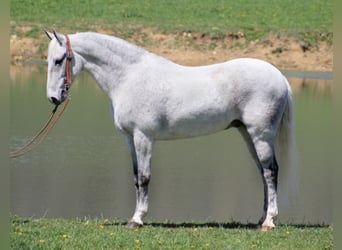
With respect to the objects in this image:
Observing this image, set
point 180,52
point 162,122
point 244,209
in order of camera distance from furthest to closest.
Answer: point 180,52
point 244,209
point 162,122

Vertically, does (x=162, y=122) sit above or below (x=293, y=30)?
above

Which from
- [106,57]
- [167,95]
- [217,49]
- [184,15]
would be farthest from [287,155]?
[184,15]

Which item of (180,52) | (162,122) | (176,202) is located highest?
(162,122)

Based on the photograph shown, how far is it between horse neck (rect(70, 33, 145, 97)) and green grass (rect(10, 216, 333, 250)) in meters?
1.41

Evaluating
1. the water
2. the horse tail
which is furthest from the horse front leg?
the water

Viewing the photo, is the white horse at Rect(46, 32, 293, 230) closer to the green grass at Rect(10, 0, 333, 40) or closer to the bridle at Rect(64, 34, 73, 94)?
the bridle at Rect(64, 34, 73, 94)

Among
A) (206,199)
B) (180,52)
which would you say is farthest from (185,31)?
(206,199)

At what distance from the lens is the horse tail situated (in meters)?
8.65

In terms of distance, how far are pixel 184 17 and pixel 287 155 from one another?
1073 inches

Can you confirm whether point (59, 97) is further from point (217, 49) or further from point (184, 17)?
point (184, 17)

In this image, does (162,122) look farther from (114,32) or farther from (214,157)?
Answer: (114,32)

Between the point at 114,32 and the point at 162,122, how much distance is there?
25.0 m

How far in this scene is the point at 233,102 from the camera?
27.4 ft

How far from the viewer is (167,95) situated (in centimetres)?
827
